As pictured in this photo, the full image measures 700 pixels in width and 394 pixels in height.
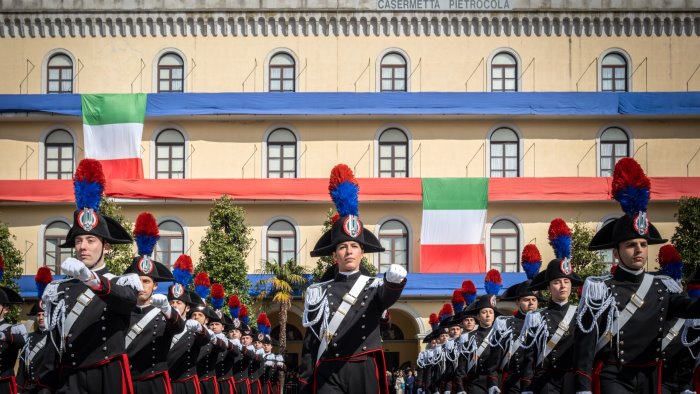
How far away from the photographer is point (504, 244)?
54.6m

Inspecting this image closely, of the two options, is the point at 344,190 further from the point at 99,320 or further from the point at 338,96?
the point at 338,96

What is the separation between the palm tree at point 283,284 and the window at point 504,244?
8172 millimetres

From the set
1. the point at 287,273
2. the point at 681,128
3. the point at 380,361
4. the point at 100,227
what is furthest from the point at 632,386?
the point at 681,128

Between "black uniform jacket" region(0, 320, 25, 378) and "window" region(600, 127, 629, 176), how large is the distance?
39.4m

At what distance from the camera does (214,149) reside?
5512cm

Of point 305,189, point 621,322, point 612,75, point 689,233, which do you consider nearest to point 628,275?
point 621,322

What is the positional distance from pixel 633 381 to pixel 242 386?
1784 centimetres

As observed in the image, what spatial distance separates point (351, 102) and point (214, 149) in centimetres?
633

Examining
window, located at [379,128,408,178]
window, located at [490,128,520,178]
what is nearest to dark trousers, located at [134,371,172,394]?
window, located at [379,128,408,178]

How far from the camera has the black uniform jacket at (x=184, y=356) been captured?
19047 millimetres

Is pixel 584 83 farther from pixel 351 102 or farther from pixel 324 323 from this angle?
pixel 324 323

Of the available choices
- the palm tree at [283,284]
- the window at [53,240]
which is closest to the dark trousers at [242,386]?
the palm tree at [283,284]

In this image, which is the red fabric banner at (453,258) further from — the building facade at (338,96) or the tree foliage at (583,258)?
the tree foliage at (583,258)

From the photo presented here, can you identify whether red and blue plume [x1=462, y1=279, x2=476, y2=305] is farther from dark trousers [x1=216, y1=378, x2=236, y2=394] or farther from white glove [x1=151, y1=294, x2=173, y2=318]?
white glove [x1=151, y1=294, x2=173, y2=318]
